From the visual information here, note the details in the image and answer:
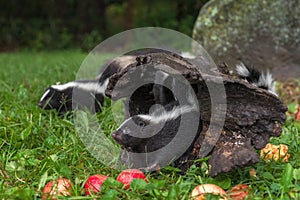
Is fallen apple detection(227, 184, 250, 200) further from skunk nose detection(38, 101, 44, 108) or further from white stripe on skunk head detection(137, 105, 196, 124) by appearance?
skunk nose detection(38, 101, 44, 108)

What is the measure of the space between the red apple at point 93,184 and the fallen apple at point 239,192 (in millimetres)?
615

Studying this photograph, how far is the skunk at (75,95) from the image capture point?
3768 millimetres

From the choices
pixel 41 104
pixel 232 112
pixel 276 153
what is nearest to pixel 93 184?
pixel 232 112

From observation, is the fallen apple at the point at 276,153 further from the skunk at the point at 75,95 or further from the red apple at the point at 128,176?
the skunk at the point at 75,95

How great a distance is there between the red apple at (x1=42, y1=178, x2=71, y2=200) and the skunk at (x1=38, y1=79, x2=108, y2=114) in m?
1.54

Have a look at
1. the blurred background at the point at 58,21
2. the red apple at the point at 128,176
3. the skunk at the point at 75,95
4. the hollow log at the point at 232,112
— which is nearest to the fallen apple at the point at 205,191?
the hollow log at the point at 232,112

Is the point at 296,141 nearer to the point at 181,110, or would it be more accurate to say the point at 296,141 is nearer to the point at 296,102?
the point at 181,110

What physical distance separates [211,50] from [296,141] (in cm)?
289

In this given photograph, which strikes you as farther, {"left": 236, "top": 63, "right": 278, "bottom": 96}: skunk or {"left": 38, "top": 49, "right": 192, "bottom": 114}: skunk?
{"left": 38, "top": 49, "right": 192, "bottom": 114}: skunk

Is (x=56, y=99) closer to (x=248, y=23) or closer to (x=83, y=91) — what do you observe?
(x=83, y=91)

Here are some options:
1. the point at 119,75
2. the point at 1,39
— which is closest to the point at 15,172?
the point at 119,75

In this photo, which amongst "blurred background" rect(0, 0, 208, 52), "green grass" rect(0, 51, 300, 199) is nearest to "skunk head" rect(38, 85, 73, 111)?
"green grass" rect(0, 51, 300, 199)

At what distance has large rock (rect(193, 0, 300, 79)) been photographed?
5.40 m

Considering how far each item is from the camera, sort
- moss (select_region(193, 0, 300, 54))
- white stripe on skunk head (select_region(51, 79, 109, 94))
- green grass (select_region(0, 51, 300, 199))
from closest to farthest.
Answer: green grass (select_region(0, 51, 300, 199)), white stripe on skunk head (select_region(51, 79, 109, 94)), moss (select_region(193, 0, 300, 54))
